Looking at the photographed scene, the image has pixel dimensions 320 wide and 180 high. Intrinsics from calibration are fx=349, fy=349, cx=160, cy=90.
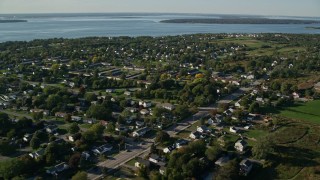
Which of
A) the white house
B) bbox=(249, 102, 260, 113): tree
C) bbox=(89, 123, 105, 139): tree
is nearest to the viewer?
the white house

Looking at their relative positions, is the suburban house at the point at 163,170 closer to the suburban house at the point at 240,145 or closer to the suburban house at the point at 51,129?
the suburban house at the point at 240,145

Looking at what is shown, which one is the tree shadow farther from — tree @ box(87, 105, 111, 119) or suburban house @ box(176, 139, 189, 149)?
tree @ box(87, 105, 111, 119)

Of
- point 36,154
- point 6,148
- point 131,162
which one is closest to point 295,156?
point 131,162

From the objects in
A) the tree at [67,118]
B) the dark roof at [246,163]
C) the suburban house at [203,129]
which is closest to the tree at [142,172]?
the dark roof at [246,163]

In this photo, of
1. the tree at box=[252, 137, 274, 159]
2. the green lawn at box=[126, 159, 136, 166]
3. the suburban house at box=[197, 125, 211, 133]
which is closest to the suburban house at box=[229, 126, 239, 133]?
the suburban house at box=[197, 125, 211, 133]

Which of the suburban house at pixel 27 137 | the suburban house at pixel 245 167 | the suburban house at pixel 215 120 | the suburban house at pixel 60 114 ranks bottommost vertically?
the suburban house at pixel 245 167

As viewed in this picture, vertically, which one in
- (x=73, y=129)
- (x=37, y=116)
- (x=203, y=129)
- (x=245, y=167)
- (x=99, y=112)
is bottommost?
(x=245, y=167)

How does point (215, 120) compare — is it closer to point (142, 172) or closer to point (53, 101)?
point (142, 172)
